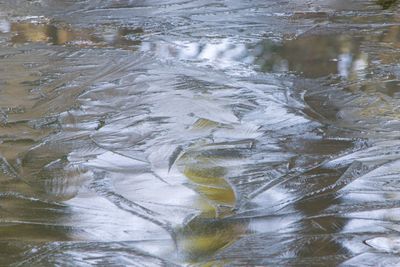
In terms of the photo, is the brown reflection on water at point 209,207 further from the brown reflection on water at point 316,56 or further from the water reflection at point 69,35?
the water reflection at point 69,35

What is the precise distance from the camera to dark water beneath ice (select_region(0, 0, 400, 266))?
111 inches

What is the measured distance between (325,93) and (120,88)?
60.2 inches

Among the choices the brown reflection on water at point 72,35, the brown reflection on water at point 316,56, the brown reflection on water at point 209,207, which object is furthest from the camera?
the brown reflection on water at point 72,35

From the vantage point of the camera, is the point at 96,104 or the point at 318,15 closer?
the point at 96,104

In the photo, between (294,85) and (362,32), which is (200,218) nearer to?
(294,85)

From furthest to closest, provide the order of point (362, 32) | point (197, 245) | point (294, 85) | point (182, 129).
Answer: point (362, 32)
point (294, 85)
point (182, 129)
point (197, 245)

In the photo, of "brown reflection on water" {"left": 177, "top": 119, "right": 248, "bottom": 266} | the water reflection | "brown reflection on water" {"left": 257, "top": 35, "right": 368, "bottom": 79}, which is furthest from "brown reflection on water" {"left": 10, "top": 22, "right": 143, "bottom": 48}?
"brown reflection on water" {"left": 177, "top": 119, "right": 248, "bottom": 266}

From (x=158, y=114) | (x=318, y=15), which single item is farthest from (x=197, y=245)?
(x=318, y=15)

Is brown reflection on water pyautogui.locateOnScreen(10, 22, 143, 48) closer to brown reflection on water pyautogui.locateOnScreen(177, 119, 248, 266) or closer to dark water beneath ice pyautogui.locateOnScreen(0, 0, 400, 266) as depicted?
dark water beneath ice pyautogui.locateOnScreen(0, 0, 400, 266)

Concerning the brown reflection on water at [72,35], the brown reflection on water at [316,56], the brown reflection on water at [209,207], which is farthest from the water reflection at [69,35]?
the brown reflection on water at [209,207]

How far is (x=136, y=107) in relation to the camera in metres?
4.57

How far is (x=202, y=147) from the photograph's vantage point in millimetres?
3840

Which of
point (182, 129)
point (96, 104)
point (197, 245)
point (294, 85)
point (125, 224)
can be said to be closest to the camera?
point (197, 245)

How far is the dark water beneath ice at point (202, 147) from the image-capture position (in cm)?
283
